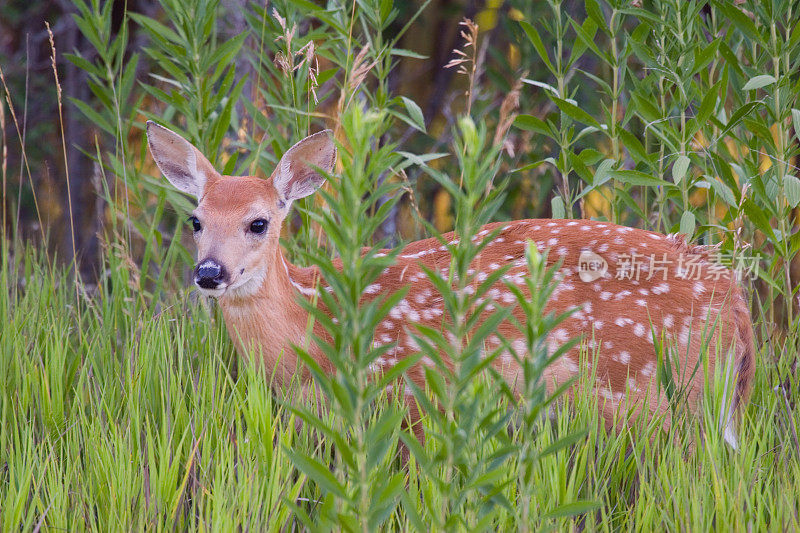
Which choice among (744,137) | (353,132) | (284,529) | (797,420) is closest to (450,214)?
(744,137)

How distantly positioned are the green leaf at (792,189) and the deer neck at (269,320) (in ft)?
5.71

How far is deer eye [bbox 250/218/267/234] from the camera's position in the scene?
3.57m

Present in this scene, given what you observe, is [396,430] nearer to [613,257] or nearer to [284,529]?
[284,529]

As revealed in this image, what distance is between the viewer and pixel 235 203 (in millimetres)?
3613

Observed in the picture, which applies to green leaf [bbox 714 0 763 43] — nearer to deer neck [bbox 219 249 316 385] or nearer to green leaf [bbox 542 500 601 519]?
deer neck [bbox 219 249 316 385]

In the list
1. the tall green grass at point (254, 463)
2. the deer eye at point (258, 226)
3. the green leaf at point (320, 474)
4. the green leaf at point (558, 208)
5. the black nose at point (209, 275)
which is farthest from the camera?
the green leaf at point (558, 208)

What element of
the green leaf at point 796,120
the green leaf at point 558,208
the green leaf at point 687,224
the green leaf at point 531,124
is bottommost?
the green leaf at point 687,224

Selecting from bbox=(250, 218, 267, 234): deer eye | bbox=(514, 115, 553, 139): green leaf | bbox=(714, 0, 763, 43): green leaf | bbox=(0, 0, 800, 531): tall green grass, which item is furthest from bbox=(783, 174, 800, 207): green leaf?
bbox=(250, 218, 267, 234): deer eye

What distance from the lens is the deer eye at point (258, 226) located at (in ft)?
11.7

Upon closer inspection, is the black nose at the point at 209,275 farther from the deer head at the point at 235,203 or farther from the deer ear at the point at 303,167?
the deer ear at the point at 303,167

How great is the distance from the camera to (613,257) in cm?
350

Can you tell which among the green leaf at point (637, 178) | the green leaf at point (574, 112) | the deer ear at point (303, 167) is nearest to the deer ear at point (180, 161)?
the deer ear at point (303, 167)

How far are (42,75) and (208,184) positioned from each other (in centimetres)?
488

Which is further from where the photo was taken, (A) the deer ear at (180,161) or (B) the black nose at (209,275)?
(A) the deer ear at (180,161)
